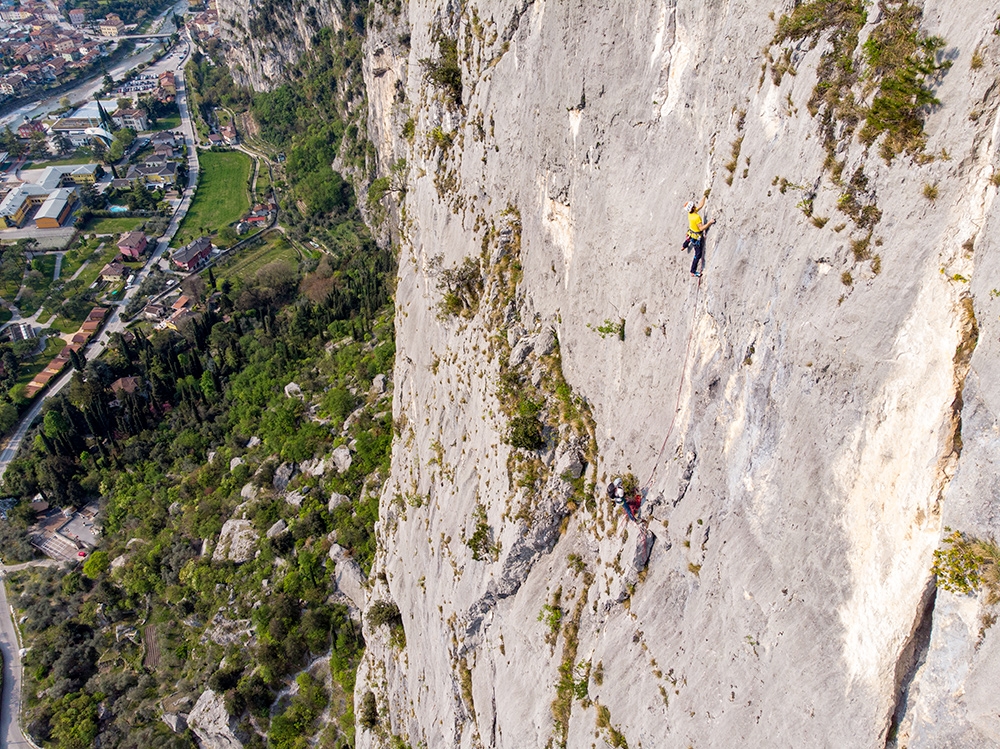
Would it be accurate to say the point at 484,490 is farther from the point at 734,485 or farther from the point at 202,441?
the point at 202,441

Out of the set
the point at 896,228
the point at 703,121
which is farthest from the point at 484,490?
the point at 896,228

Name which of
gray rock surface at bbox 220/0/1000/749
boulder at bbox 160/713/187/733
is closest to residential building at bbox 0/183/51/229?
boulder at bbox 160/713/187/733

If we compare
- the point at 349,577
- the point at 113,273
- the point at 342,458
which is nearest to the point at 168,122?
the point at 113,273

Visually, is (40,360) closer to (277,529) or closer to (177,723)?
(277,529)

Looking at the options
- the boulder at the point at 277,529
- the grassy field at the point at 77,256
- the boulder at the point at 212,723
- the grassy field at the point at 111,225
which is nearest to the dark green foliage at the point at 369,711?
the boulder at the point at 212,723

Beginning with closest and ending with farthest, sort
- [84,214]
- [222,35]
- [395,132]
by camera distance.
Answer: [395,132], [84,214], [222,35]
